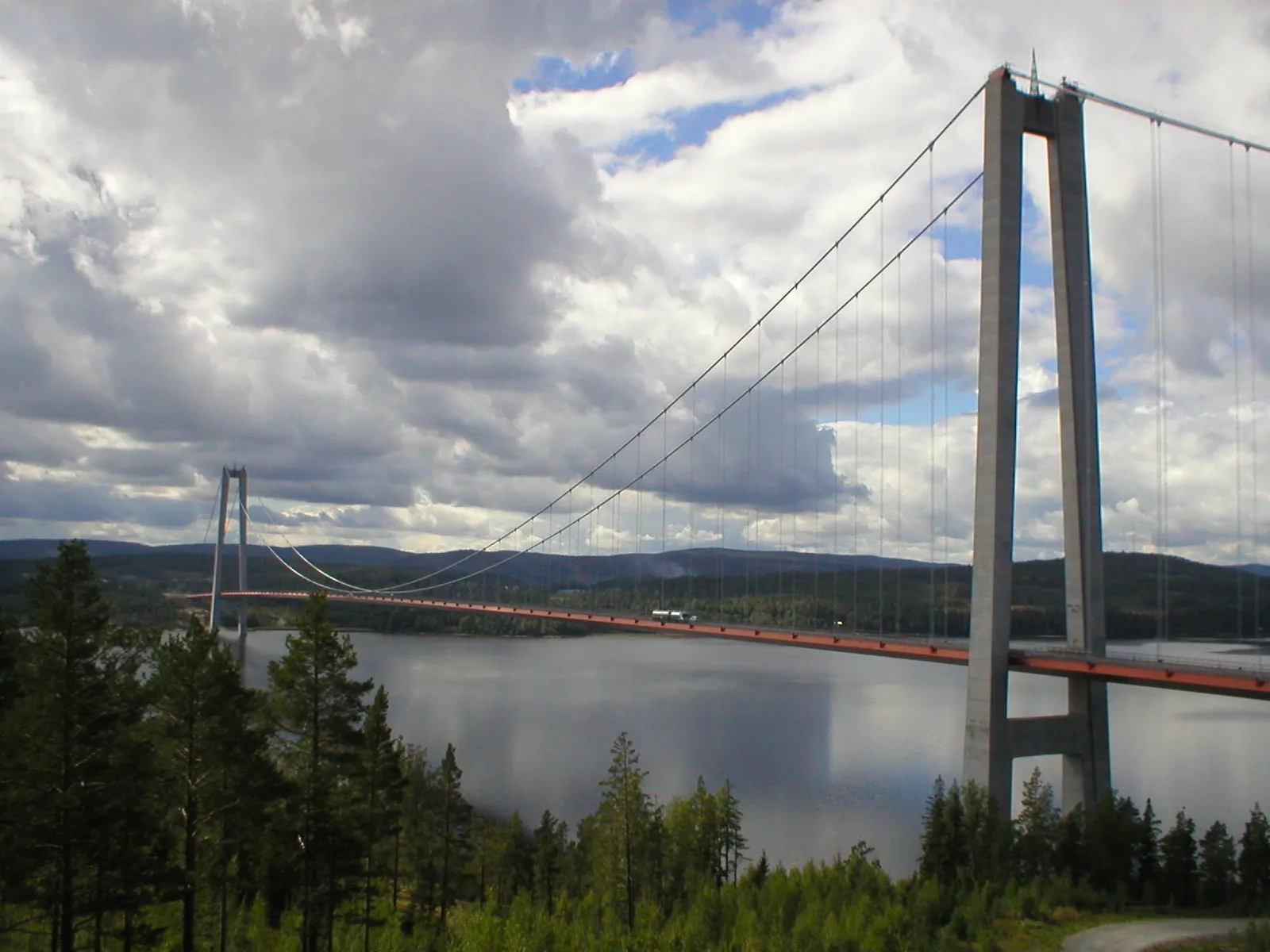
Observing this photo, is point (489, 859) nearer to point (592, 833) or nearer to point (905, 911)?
point (592, 833)

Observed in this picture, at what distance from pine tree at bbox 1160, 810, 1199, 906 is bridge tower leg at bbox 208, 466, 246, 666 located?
5219 centimetres

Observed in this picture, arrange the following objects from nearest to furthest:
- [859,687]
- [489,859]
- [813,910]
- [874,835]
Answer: [813,910] < [489,859] < [874,835] < [859,687]

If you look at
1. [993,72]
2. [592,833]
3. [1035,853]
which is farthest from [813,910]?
[993,72]

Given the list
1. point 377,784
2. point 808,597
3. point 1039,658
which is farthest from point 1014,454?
point 808,597

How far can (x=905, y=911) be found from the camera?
13930mm

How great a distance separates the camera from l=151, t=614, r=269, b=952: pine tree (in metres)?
12.2

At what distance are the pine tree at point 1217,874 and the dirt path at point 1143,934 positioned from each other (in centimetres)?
179

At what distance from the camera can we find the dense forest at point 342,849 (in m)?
10.7

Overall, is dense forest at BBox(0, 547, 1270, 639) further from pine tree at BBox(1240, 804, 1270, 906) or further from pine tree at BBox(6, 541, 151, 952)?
pine tree at BBox(1240, 804, 1270, 906)

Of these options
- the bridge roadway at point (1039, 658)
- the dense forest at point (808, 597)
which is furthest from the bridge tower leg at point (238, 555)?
the bridge roadway at point (1039, 658)

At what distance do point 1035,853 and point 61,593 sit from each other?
15.0 metres

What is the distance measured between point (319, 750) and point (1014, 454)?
13682 millimetres

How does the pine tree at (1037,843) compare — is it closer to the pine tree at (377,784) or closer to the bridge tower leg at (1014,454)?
the bridge tower leg at (1014,454)

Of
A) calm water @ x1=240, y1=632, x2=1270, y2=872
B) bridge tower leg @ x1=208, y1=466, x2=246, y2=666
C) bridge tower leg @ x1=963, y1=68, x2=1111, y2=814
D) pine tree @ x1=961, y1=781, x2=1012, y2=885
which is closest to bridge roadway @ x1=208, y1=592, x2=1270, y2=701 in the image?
bridge tower leg @ x1=963, y1=68, x2=1111, y2=814
